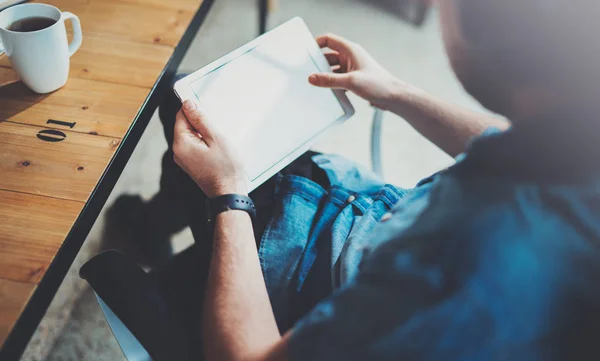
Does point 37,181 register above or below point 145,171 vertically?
above

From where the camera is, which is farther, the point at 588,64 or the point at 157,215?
the point at 157,215

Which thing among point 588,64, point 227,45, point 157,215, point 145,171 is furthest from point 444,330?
point 227,45

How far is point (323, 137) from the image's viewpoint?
1.30m

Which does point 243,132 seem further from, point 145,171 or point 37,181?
point 145,171

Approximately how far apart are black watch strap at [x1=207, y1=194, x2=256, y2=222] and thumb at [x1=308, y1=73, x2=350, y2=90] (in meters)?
0.26

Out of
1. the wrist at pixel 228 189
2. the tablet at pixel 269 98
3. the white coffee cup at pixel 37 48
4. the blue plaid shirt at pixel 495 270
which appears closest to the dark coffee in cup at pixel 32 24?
the white coffee cup at pixel 37 48

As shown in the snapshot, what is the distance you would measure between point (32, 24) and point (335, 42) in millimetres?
508

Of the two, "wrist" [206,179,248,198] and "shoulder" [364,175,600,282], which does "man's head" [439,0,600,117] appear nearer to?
"shoulder" [364,175,600,282]

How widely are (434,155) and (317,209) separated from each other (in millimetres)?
971

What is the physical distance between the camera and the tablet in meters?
0.80

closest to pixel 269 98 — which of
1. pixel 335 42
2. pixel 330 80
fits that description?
pixel 330 80

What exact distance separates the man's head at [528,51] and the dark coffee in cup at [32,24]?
56 centimetres

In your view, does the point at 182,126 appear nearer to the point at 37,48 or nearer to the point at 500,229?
the point at 37,48

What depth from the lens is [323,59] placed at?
2.97 ft
